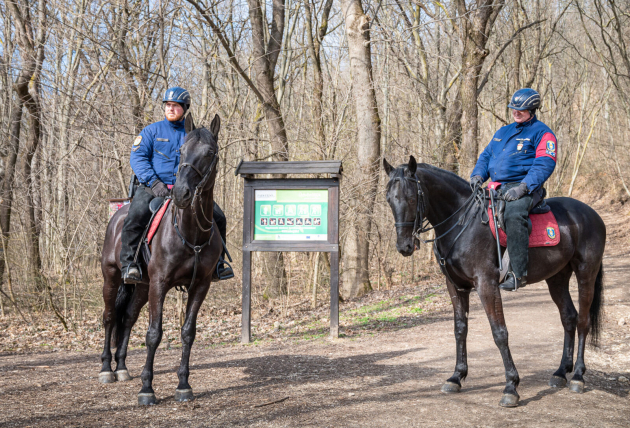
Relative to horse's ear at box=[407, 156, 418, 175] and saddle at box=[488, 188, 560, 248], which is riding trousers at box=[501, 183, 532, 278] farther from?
horse's ear at box=[407, 156, 418, 175]

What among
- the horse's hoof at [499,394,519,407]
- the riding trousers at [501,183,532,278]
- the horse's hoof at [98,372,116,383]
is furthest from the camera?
Answer: the horse's hoof at [98,372,116,383]

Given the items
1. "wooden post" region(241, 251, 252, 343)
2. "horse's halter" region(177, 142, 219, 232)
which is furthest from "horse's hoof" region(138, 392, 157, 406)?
"wooden post" region(241, 251, 252, 343)

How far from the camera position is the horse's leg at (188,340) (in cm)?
531

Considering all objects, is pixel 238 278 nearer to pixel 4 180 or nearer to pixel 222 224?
pixel 4 180

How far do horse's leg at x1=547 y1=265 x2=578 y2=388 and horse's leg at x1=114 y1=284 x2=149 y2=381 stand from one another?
469 centimetres

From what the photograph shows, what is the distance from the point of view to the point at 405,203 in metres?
5.07

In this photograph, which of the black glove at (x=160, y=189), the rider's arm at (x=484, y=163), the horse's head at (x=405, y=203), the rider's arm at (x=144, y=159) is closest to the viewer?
the horse's head at (x=405, y=203)

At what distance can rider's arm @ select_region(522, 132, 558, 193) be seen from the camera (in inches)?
210

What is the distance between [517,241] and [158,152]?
3797mm

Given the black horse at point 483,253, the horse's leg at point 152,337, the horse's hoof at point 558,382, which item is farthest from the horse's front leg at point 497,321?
the horse's leg at point 152,337

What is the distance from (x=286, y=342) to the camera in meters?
8.63

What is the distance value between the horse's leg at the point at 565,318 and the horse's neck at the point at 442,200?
→ 5.29ft

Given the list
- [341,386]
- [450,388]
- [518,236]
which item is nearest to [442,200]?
[518,236]

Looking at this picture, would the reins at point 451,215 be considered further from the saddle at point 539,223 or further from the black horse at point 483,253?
the saddle at point 539,223
